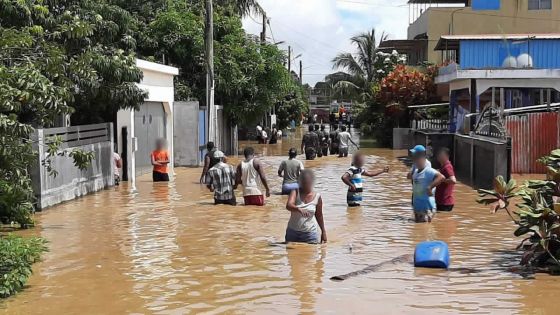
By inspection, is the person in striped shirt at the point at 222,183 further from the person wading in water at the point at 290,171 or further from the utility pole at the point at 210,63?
the utility pole at the point at 210,63

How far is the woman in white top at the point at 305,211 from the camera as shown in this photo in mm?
10695

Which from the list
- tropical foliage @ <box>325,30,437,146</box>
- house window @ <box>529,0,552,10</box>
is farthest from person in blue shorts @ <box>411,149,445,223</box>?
house window @ <box>529,0,552,10</box>

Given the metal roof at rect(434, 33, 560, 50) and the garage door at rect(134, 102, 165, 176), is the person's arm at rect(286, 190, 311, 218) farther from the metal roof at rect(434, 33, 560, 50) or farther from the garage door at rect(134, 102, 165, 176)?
the metal roof at rect(434, 33, 560, 50)

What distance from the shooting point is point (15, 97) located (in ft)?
36.3

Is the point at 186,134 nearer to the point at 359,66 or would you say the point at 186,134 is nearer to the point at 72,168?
the point at 72,168

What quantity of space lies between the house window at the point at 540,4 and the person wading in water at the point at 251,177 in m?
33.5

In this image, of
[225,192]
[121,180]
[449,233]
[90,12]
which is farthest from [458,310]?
[121,180]

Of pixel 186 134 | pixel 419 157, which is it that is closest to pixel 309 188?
pixel 419 157

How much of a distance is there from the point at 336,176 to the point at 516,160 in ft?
18.5

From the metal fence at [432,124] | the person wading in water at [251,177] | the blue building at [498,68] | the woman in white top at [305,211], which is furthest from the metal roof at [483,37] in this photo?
the woman in white top at [305,211]

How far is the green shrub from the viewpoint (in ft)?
26.9

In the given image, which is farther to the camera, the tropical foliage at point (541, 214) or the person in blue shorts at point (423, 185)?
the person in blue shorts at point (423, 185)

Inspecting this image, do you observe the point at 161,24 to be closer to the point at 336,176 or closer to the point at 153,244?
the point at 336,176

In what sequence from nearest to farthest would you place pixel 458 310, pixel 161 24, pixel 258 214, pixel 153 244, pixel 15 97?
pixel 458 310 < pixel 15 97 < pixel 153 244 < pixel 258 214 < pixel 161 24
